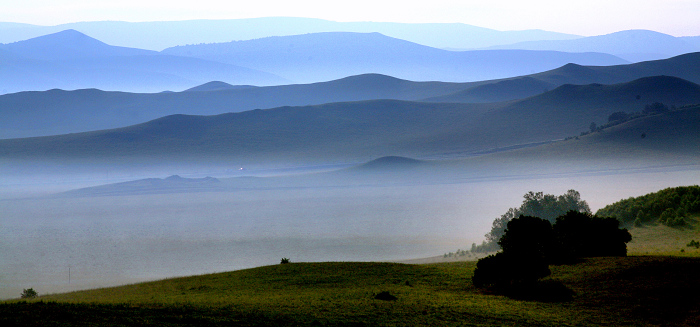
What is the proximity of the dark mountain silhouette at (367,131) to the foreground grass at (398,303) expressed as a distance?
125 metres

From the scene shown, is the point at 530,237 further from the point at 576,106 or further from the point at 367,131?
the point at 576,106

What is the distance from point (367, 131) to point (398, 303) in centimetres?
15753

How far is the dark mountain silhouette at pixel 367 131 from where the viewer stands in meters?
154

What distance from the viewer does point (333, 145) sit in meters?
163

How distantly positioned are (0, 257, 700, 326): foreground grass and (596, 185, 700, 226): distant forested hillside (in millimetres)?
18338

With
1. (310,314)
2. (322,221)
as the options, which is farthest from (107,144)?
(310,314)

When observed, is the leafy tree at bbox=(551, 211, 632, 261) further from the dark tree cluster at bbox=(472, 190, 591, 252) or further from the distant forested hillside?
the dark tree cluster at bbox=(472, 190, 591, 252)

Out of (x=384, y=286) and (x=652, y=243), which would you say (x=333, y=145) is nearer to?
(x=652, y=243)

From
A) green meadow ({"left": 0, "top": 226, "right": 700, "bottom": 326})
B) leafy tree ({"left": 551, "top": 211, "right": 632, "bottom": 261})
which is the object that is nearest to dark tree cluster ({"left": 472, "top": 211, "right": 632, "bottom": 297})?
leafy tree ({"left": 551, "top": 211, "right": 632, "bottom": 261})

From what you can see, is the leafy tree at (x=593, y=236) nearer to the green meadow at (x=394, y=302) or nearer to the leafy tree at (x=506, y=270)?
the green meadow at (x=394, y=302)

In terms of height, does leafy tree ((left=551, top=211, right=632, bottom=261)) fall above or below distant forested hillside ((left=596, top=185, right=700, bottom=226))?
below

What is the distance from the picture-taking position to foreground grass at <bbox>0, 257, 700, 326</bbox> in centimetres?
1367

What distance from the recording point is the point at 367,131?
17325 centimetres

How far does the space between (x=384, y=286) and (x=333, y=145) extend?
14387 cm
